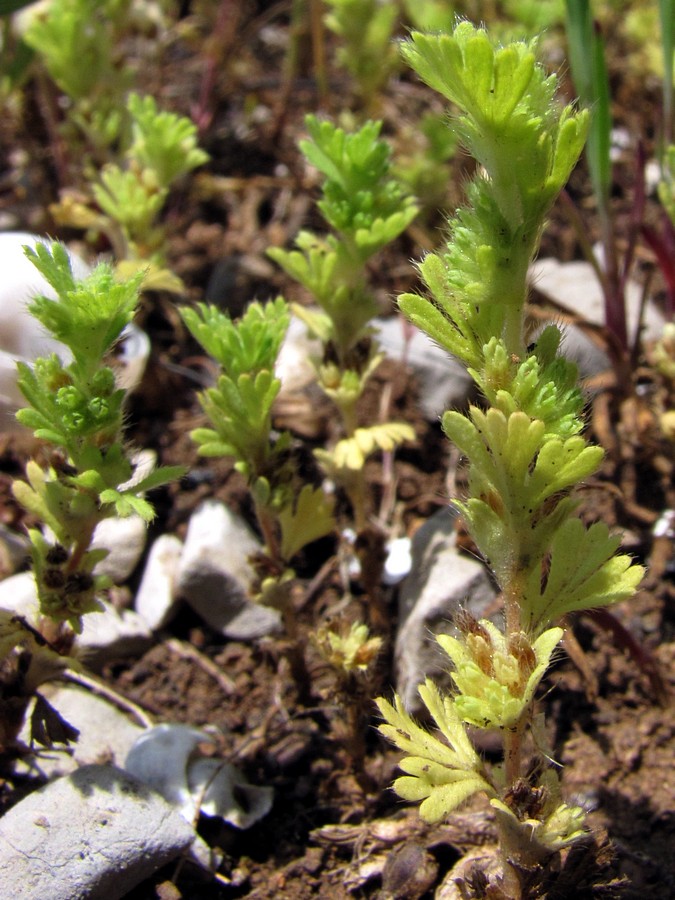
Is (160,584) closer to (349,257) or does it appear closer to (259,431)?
(259,431)

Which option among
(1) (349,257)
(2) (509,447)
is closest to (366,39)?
(1) (349,257)

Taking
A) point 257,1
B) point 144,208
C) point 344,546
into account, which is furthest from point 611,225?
point 257,1

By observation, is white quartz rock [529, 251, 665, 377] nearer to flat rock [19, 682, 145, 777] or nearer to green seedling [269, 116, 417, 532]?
green seedling [269, 116, 417, 532]

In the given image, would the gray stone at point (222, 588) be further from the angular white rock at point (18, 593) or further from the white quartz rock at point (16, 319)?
the white quartz rock at point (16, 319)

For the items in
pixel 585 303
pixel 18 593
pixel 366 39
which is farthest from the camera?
pixel 366 39

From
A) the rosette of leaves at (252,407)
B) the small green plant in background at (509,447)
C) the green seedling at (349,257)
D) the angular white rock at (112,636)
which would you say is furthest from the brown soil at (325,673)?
the green seedling at (349,257)

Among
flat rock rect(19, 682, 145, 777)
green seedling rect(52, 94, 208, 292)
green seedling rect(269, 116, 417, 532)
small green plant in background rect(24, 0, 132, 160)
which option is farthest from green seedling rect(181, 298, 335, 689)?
small green plant in background rect(24, 0, 132, 160)
